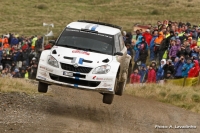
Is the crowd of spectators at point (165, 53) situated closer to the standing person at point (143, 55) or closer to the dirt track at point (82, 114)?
the standing person at point (143, 55)

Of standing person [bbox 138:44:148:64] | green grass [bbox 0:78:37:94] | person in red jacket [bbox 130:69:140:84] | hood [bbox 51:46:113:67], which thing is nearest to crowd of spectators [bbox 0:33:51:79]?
standing person [bbox 138:44:148:64]

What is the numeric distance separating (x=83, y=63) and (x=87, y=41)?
46.6 inches

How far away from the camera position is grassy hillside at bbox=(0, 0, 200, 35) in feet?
145

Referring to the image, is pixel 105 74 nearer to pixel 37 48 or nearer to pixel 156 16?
pixel 37 48

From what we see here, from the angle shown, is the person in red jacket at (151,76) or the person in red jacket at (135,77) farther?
the person in red jacket at (135,77)

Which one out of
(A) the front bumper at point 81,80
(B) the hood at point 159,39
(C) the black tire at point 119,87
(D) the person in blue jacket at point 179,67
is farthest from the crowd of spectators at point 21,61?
(A) the front bumper at point 81,80

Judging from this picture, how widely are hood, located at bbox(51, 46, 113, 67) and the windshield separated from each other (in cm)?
33

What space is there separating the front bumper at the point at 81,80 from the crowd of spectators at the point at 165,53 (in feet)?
19.2

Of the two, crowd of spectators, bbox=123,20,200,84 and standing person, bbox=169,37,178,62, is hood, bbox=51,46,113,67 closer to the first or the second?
crowd of spectators, bbox=123,20,200,84

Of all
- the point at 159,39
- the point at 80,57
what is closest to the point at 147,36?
A: the point at 159,39

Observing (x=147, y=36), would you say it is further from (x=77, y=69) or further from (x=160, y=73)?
(x=77, y=69)

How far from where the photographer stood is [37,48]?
82.0 feet

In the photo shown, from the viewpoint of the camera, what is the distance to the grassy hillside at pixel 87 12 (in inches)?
1746

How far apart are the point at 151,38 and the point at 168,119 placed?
383 inches
